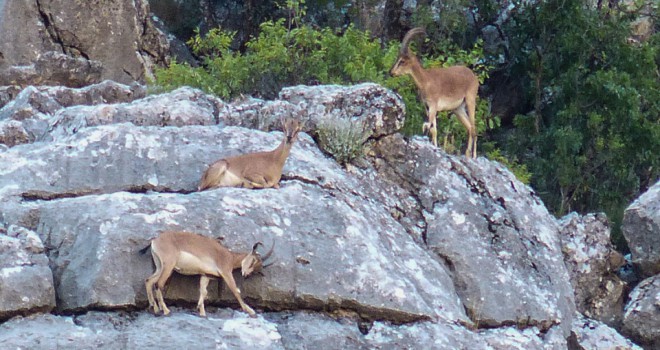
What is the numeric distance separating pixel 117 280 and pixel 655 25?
16.7 meters

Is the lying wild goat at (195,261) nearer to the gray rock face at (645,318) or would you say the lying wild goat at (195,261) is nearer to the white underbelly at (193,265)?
the white underbelly at (193,265)

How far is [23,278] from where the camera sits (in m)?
11.1

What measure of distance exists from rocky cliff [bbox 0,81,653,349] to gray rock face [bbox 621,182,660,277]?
2018mm

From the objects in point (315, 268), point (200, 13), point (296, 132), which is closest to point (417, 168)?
point (296, 132)

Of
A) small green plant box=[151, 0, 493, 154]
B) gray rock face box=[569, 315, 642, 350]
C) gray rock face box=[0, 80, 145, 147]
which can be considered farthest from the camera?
small green plant box=[151, 0, 493, 154]

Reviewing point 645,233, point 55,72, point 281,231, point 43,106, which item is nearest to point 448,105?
point 645,233

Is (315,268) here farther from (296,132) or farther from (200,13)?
(200,13)

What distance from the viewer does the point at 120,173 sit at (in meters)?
12.8

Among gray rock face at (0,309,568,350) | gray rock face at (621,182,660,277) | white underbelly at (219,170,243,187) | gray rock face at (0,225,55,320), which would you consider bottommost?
gray rock face at (621,182,660,277)

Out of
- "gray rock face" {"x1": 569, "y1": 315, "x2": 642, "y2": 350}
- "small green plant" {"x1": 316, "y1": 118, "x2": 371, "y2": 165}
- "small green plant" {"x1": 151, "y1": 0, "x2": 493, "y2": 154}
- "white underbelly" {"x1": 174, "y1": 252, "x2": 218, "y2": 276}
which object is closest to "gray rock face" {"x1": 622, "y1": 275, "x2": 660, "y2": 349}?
"gray rock face" {"x1": 569, "y1": 315, "x2": 642, "y2": 350}

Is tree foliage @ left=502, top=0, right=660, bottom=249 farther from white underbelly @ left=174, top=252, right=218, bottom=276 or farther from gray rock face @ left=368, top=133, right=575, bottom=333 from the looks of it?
white underbelly @ left=174, top=252, right=218, bottom=276

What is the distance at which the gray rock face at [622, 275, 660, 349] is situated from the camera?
633 inches

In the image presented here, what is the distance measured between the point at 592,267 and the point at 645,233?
808mm

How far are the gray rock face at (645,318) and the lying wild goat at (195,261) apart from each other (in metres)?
6.19
